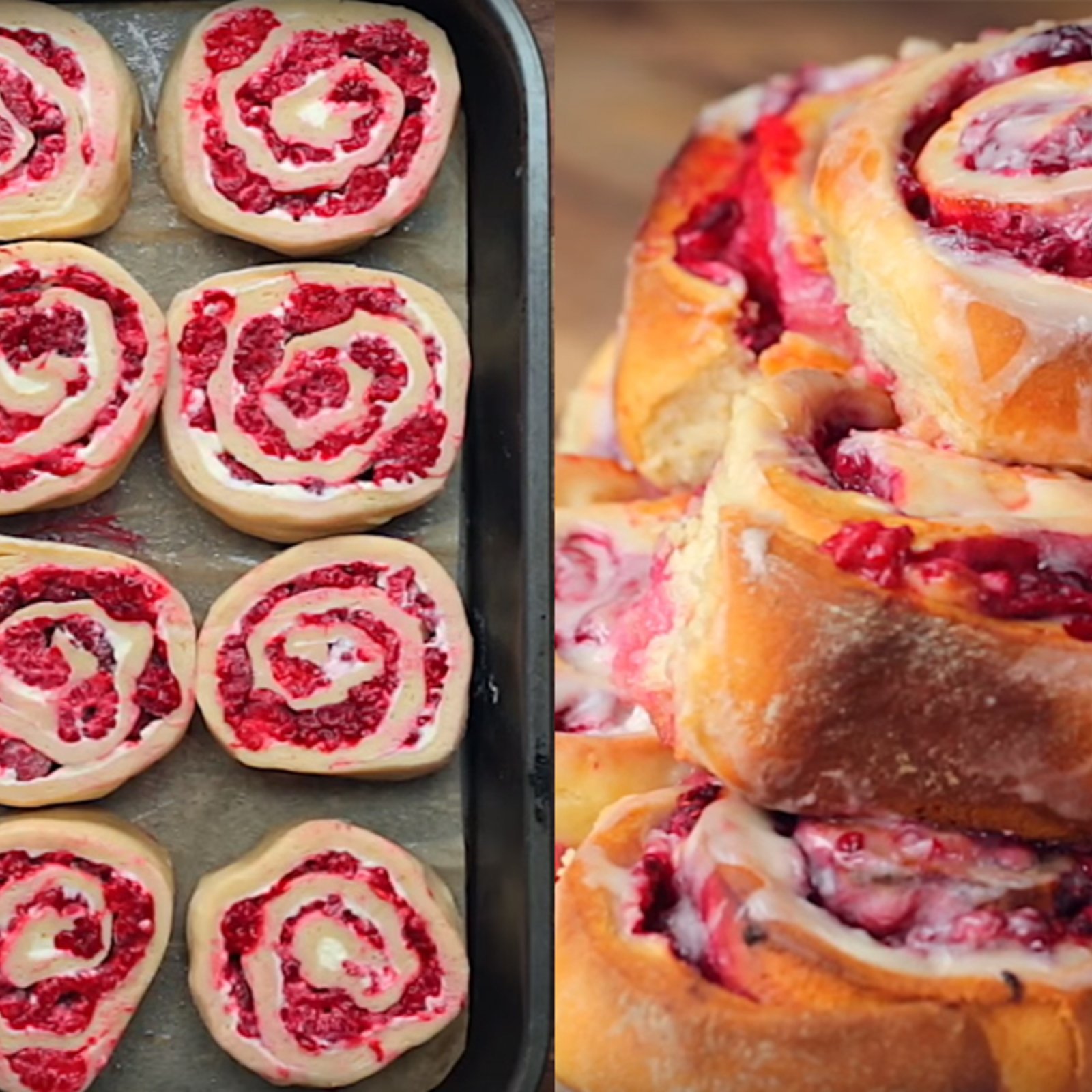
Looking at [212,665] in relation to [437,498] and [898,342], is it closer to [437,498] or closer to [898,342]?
[437,498]

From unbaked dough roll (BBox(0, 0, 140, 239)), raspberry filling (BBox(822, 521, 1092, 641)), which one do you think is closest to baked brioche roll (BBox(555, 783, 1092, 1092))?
raspberry filling (BBox(822, 521, 1092, 641))

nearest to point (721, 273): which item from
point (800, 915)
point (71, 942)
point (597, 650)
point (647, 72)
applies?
point (647, 72)

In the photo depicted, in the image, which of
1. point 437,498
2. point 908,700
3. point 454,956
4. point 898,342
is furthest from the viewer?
point 437,498

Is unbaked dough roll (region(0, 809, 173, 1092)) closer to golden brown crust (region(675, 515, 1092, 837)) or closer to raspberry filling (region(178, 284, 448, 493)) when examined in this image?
raspberry filling (region(178, 284, 448, 493))

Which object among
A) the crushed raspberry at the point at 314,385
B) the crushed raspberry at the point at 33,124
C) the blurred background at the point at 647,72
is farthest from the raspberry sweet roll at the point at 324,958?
the crushed raspberry at the point at 33,124

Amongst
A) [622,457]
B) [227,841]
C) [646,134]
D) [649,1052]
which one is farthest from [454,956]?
[646,134]

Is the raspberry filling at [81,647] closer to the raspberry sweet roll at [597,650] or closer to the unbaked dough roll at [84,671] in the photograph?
the unbaked dough roll at [84,671]
